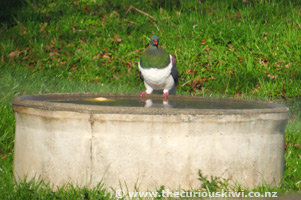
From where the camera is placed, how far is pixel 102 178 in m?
4.41

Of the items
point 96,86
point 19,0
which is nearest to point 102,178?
point 96,86

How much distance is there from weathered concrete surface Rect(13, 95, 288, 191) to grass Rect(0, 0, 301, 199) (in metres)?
3.17

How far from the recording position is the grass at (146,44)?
31.1 feet

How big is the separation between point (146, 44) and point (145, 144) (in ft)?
23.1

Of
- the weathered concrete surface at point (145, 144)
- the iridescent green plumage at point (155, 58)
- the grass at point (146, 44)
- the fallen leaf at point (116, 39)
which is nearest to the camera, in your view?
the weathered concrete surface at point (145, 144)

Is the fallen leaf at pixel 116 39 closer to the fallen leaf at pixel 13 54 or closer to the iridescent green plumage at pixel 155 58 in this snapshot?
the fallen leaf at pixel 13 54

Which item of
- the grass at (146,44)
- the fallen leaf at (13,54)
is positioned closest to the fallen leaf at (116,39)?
the grass at (146,44)

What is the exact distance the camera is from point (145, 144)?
433 centimetres

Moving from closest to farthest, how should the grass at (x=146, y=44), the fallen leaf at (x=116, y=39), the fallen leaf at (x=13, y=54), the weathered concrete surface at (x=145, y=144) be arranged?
the weathered concrete surface at (x=145, y=144)
the grass at (x=146, y=44)
the fallen leaf at (x=13, y=54)
the fallen leaf at (x=116, y=39)

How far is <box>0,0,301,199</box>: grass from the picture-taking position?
31.1 ft

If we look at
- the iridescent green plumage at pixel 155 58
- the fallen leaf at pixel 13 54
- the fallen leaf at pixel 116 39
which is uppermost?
the iridescent green plumage at pixel 155 58

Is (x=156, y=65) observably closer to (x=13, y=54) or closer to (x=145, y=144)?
(x=145, y=144)

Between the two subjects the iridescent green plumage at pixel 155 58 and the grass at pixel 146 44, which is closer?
the iridescent green plumage at pixel 155 58

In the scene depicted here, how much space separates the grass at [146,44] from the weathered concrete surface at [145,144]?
3169 millimetres
